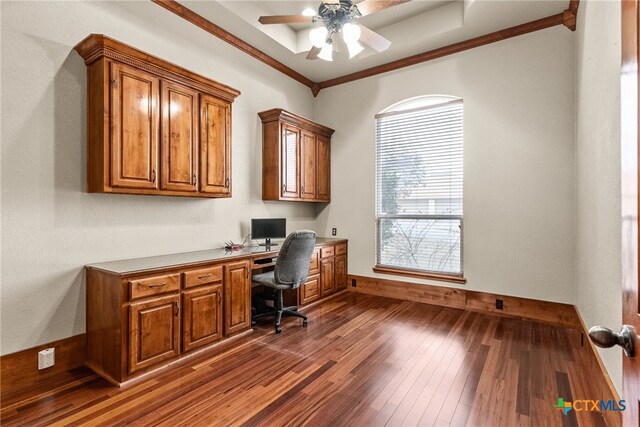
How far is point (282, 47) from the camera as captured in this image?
13.6 ft

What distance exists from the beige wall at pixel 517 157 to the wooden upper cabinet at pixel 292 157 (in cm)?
156

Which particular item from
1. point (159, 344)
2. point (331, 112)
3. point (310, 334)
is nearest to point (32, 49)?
point (159, 344)

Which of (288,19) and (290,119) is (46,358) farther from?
(290,119)

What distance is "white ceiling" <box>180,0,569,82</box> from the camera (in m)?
3.36

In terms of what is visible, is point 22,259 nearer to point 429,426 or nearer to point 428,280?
point 429,426

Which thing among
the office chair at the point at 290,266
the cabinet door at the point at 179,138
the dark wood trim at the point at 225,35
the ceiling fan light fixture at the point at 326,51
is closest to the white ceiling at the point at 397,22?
the dark wood trim at the point at 225,35

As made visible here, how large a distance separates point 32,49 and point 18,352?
7.40ft

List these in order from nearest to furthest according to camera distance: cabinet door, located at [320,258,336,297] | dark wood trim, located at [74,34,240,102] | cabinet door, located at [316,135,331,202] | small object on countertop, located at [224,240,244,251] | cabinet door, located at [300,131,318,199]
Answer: dark wood trim, located at [74,34,240,102] < small object on countertop, located at [224,240,244,251] < cabinet door, located at [320,258,336,297] < cabinet door, located at [300,131,318,199] < cabinet door, located at [316,135,331,202]

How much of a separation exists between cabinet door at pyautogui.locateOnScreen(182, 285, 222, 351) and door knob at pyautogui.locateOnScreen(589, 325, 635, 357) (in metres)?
2.66

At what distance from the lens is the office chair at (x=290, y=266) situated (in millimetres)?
3217

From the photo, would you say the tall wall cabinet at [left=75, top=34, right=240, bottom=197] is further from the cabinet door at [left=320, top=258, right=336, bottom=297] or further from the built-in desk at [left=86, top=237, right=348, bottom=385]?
the cabinet door at [left=320, top=258, right=336, bottom=297]

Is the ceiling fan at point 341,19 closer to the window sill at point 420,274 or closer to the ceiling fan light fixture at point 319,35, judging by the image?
the ceiling fan light fixture at point 319,35

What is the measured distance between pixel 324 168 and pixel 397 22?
225 centimetres

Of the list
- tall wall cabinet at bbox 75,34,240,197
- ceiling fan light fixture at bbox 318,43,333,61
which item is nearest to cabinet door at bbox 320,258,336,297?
tall wall cabinet at bbox 75,34,240,197
